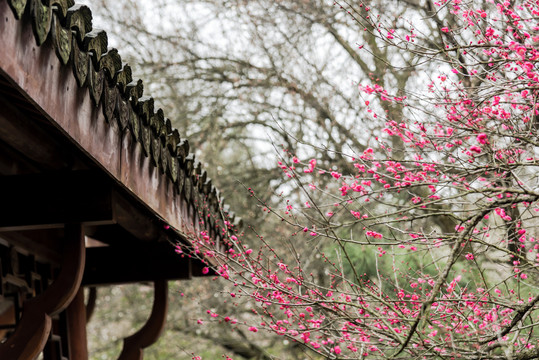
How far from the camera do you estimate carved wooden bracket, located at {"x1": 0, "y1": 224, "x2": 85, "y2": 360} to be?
2.66 m

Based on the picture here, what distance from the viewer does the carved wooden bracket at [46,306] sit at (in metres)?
2.66

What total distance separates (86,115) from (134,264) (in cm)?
247

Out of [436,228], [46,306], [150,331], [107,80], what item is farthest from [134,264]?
[107,80]

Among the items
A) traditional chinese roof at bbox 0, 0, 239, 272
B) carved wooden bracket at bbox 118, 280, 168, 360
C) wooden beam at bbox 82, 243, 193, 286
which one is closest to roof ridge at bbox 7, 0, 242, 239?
traditional chinese roof at bbox 0, 0, 239, 272

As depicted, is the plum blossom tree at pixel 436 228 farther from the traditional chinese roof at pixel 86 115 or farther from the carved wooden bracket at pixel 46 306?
the carved wooden bracket at pixel 46 306

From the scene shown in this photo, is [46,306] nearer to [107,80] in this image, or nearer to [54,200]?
[54,200]

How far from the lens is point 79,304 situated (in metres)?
4.32

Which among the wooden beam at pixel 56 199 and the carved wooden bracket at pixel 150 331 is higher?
the wooden beam at pixel 56 199

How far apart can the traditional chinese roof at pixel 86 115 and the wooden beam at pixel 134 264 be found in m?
0.61

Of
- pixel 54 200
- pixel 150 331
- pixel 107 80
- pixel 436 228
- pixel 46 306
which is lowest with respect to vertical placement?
pixel 150 331

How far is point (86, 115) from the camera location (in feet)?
7.06

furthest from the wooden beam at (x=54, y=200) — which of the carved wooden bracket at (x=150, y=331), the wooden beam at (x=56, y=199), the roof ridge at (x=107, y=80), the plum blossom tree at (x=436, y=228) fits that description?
the carved wooden bracket at (x=150, y=331)

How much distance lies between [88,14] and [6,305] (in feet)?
11.8

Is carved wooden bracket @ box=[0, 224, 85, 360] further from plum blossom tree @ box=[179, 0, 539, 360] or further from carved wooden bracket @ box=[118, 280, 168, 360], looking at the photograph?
carved wooden bracket @ box=[118, 280, 168, 360]
